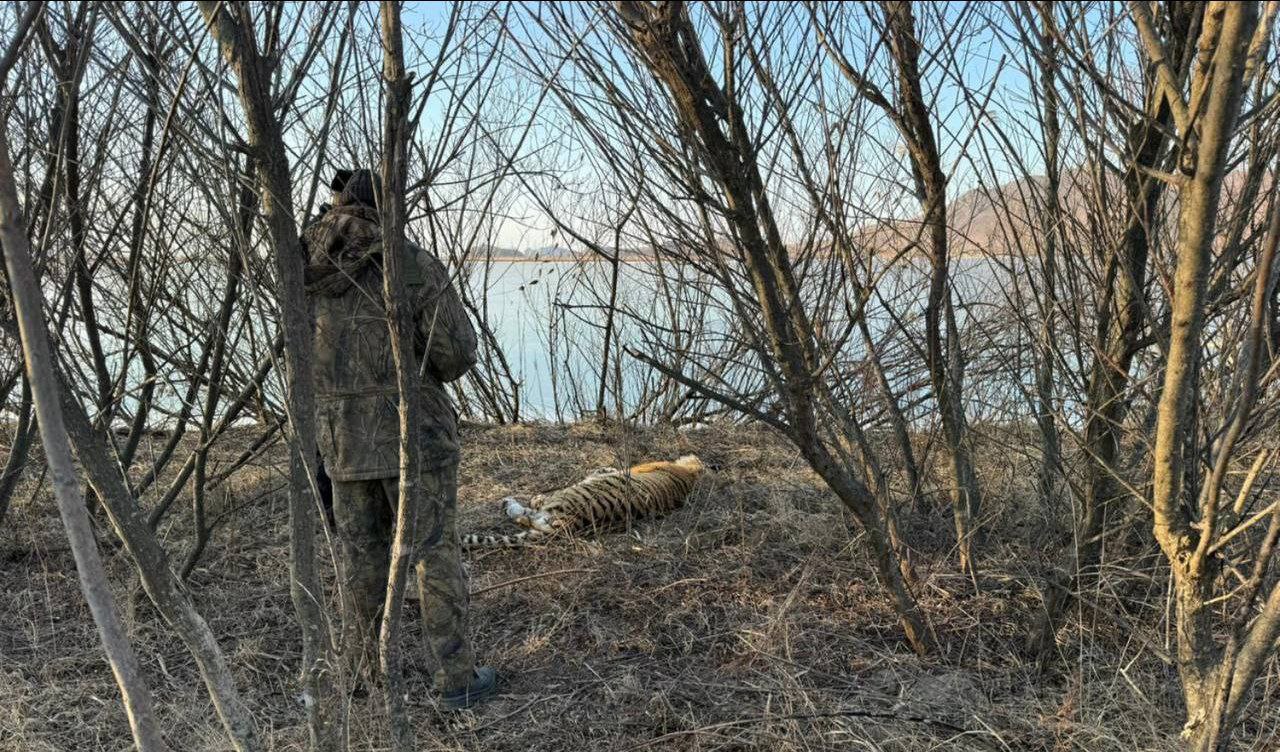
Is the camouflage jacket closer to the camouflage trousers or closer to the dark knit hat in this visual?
the camouflage trousers

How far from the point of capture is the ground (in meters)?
2.99

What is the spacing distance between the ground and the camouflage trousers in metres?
0.20

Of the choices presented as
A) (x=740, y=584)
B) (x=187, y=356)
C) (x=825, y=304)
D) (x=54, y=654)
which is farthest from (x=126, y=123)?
(x=740, y=584)

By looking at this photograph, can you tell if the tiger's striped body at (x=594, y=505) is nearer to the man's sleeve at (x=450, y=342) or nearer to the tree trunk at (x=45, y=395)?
the man's sleeve at (x=450, y=342)

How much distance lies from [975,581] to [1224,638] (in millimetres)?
859

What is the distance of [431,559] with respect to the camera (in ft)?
11.1

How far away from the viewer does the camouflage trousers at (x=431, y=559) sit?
3.33 meters

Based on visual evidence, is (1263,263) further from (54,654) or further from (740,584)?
(54,654)

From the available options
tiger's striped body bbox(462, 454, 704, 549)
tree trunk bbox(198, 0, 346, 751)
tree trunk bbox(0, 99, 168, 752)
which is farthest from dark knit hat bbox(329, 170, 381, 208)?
tiger's striped body bbox(462, 454, 704, 549)

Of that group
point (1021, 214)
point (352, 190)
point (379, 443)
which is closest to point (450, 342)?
point (379, 443)

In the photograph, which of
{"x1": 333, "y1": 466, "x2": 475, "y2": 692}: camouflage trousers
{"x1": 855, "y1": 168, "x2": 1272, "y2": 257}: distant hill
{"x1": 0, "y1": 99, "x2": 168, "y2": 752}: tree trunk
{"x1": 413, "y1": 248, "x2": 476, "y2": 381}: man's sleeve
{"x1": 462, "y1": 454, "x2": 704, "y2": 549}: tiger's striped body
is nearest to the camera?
{"x1": 0, "y1": 99, "x2": 168, "y2": 752}: tree trunk

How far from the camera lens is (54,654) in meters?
3.84

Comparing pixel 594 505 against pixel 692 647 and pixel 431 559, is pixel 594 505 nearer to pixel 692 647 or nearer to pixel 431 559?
pixel 692 647

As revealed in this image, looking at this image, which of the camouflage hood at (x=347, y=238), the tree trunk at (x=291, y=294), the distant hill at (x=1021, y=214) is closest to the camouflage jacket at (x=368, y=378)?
the camouflage hood at (x=347, y=238)
